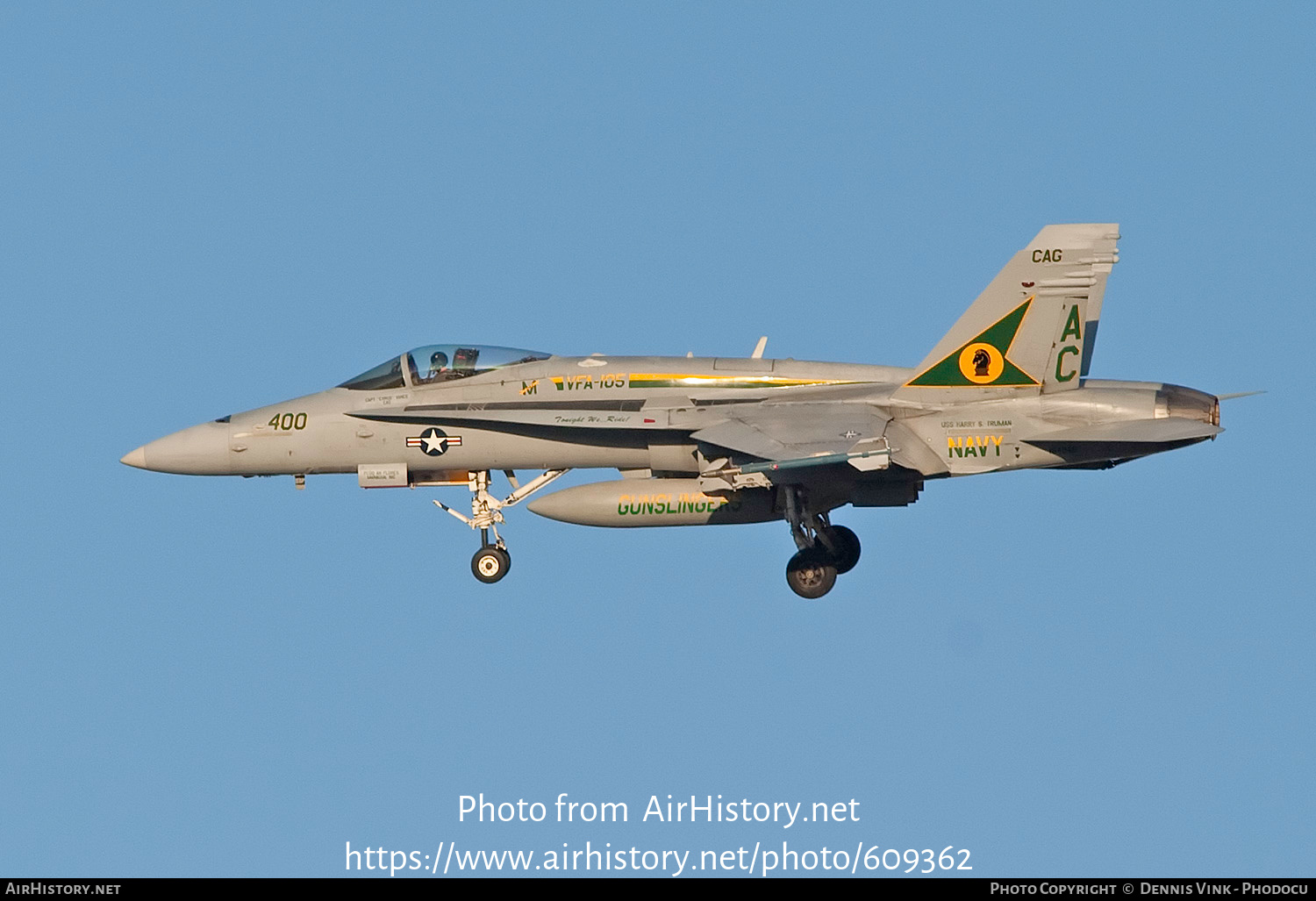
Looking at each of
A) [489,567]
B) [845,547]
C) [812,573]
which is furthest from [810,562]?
[489,567]

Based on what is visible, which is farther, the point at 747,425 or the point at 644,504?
the point at 644,504

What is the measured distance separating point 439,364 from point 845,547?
5422mm

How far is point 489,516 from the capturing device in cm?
2688

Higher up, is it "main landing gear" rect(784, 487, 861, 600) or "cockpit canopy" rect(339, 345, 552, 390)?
"cockpit canopy" rect(339, 345, 552, 390)

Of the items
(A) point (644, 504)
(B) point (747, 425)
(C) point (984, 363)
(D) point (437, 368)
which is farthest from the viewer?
(D) point (437, 368)

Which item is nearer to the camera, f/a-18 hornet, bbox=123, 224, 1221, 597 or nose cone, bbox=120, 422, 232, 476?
f/a-18 hornet, bbox=123, 224, 1221, 597

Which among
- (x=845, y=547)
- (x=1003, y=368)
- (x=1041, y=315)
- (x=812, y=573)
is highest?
(x=1041, y=315)

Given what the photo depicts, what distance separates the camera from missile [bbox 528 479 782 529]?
2592cm

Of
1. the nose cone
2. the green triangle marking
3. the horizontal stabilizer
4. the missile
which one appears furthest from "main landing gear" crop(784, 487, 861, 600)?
the nose cone

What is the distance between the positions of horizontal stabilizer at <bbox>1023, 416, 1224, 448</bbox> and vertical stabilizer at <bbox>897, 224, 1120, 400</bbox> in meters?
0.63

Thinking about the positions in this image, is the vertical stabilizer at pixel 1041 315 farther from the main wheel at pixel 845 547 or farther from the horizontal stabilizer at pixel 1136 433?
the main wheel at pixel 845 547

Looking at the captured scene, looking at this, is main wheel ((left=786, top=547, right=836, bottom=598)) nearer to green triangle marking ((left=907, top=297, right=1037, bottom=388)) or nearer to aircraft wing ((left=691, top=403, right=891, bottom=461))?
aircraft wing ((left=691, top=403, right=891, bottom=461))

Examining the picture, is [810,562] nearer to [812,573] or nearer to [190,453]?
[812,573]
